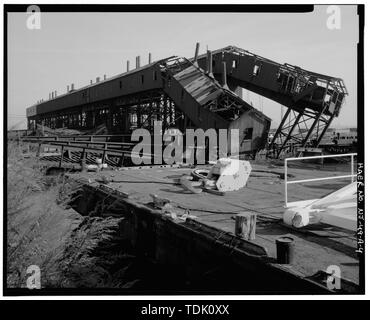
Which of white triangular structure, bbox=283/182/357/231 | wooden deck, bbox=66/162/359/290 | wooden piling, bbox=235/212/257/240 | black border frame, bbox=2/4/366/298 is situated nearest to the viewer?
black border frame, bbox=2/4/366/298

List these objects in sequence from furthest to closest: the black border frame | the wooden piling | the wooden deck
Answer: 1. the wooden piling
2. the wooden deck
3. the black border frame

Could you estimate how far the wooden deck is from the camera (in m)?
5.45

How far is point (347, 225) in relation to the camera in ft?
21.9

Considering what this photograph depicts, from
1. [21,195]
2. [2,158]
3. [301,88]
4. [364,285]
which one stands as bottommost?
[364,285]

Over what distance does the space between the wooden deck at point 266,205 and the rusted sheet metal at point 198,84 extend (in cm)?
687

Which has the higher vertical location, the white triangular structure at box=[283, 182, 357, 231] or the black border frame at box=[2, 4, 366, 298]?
the black border frame at box=[2, 4, 366, 298]

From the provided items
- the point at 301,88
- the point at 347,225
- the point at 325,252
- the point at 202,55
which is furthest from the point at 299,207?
the point at 202,55

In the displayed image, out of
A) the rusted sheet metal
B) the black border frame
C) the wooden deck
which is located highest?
the rusted sheet metal

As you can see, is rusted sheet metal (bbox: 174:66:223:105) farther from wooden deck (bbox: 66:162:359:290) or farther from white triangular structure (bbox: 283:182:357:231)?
white triangular structure (bbox: 283:182:357:231)

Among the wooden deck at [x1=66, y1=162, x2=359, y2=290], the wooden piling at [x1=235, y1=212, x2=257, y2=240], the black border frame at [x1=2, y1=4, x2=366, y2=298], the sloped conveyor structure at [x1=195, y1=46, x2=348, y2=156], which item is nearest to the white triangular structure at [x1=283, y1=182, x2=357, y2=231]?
the wooden deck at [x1=66, y1=162, x2=359, y2=290]

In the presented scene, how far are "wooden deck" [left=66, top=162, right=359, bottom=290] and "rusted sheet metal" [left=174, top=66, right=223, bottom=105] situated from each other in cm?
687

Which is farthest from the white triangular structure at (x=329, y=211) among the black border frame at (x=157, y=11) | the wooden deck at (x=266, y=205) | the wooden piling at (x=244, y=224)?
the black border frame at (x=157, y=11)
